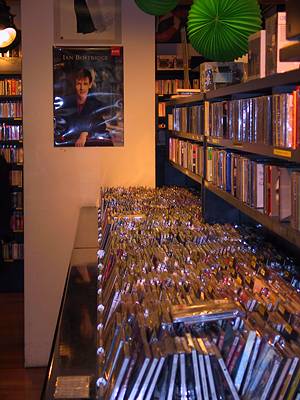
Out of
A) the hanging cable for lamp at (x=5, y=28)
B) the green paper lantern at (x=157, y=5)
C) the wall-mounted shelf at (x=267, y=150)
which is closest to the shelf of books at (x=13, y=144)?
the hanging cable for lamp at (x=5, y=28)

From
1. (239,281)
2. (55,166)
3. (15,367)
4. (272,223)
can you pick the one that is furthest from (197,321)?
(15,367)

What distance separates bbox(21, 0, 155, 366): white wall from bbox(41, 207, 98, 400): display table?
2414 millimetres

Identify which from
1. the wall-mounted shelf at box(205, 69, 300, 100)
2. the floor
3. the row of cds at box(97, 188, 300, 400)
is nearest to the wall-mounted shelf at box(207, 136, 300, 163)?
the wall-mounted shelf at box(205, 69, 300, 100)

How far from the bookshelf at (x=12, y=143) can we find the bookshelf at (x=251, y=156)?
14.2ft

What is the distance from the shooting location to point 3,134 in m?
8.66

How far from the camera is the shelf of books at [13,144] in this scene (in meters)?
Answer: 8.65

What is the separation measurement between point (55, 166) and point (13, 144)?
10.6 ft

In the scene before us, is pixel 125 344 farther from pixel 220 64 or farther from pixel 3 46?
pixel 3 46

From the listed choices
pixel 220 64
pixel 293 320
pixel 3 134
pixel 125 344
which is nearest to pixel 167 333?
pixel 125 344

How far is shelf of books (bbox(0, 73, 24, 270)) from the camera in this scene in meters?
8.65

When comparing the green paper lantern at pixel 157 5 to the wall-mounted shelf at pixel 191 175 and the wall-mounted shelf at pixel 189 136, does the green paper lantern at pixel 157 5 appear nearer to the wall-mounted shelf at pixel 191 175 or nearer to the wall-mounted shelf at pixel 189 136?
the wall-mounted shelf at pixel 189 136

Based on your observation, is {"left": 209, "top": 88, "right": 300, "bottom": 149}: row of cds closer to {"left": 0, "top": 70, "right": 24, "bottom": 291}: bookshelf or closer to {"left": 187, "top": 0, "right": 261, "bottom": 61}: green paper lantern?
{"left": 187, "top": 0, "right": 261, "bottom": 61}: green paper lantern

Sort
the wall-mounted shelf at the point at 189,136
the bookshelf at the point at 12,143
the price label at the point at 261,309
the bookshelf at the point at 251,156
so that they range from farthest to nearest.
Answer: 1. the bookshelf at the point at 12,143
2. the wall-mounted shelf at the point at 189,136
3. the bookshelf at the point at 251,156
4. the price label at the point at 261,309

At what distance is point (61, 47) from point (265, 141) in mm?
3436
